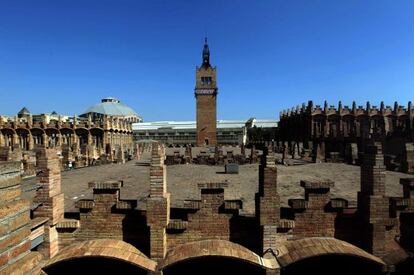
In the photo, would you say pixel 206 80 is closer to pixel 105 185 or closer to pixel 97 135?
pixel 97 135

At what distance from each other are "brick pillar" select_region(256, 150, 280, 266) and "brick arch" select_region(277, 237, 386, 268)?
0.31 m

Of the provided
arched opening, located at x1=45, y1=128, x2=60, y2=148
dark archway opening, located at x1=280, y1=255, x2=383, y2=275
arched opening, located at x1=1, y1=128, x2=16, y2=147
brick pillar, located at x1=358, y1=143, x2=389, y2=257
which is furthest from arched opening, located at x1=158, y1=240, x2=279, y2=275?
arched opening, located at x1=1, y1=128, x2=16, y2=147

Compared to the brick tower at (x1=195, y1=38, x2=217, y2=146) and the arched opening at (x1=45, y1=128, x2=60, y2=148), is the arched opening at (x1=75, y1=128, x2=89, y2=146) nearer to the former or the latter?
the arched opening at (x1=45, y1=128, x2=60, y2=148)

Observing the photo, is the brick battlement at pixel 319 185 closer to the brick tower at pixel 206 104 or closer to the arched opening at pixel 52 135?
the arched opening at pixel 52 135

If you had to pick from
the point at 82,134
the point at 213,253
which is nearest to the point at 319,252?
the point at 213,253

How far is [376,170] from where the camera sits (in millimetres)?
6879

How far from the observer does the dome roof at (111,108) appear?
364 feet

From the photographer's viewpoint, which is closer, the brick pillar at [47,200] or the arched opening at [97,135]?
the brick pillar at [47,200]

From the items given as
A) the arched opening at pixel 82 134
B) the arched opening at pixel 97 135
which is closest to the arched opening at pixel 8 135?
the arched opening at pixel 82 134

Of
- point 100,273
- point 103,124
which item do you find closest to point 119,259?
point 100,273

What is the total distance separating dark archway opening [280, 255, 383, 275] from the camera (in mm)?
6782

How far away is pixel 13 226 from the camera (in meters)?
2.52

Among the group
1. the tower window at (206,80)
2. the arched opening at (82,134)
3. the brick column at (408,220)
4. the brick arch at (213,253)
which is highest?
the tower window at (206,80)

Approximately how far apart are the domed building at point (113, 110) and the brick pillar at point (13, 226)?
10809 cm
